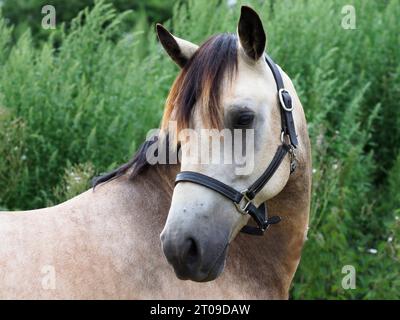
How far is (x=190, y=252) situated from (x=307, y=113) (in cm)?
296

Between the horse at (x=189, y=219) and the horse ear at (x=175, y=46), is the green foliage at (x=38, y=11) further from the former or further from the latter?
the horse at (x=189, y=219)

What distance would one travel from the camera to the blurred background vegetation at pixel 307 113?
16.5 feet

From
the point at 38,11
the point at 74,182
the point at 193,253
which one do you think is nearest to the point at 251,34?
the point at 193,253

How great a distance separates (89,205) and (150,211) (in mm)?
261

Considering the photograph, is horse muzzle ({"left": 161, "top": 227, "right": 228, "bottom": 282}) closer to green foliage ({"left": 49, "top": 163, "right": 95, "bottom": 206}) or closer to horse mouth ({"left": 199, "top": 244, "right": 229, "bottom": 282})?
horse mouth ({"left": 199, "top": 244, "right": 229, "bottom": 282})

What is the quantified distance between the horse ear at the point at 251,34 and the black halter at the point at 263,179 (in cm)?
16

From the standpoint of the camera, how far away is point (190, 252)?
2.63m

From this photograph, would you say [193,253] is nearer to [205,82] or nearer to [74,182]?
[205,82]

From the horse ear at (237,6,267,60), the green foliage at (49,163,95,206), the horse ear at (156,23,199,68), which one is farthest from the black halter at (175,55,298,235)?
the green foliage at (49,163,95,206)

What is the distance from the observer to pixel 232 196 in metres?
2.73

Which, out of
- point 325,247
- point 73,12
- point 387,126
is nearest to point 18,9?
point 73,12

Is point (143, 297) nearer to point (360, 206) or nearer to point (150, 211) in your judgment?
point (150, 211)

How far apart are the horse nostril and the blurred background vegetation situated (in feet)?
6.85

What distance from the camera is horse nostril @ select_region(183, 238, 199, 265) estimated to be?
2.60m
